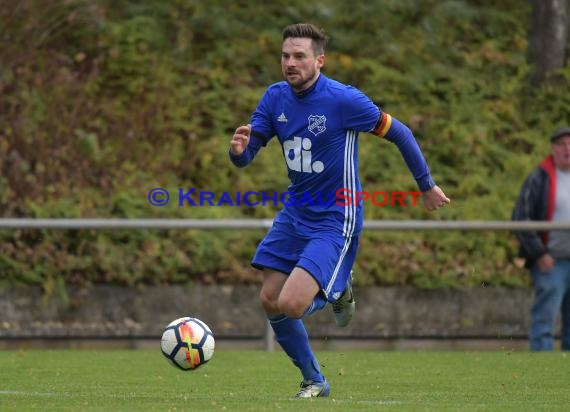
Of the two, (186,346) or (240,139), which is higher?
(240,139)

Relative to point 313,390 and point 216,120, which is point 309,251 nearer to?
point 313,390

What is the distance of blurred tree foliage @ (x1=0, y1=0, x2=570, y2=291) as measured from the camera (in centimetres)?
1433

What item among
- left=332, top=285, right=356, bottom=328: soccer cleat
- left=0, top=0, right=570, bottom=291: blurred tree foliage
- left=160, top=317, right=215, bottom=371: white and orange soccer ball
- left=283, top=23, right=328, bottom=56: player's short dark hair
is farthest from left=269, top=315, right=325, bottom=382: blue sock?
left=0, top=0, right=570, bottom=291: blurred tree foliage

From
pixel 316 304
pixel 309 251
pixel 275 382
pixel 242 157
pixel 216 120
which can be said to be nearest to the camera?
pixel 309 251

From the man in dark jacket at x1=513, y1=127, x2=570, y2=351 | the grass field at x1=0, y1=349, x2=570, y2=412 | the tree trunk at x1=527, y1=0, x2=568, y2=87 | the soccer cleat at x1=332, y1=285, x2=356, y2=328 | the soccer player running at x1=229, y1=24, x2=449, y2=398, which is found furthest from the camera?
the tree trunk at x1=527, y1=0, x2=568, y2=87

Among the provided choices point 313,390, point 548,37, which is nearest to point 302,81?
point 313,390

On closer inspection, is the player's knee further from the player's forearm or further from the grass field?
the player's forearm

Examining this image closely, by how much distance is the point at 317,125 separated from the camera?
7953mm

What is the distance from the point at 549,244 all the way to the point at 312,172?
544cm

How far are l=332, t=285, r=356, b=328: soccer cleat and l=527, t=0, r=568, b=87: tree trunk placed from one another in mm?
9377

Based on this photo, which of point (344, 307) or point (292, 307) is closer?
point (292, 307)

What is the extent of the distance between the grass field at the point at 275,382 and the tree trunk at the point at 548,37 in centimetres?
613

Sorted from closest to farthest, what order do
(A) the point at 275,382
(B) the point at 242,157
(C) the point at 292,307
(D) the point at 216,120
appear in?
(C) the point at 292,307 → (B) the point at 242,157 → (A) the point at 275,382 → (D) the point at 216,120

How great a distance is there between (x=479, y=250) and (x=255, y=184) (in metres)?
2.75
